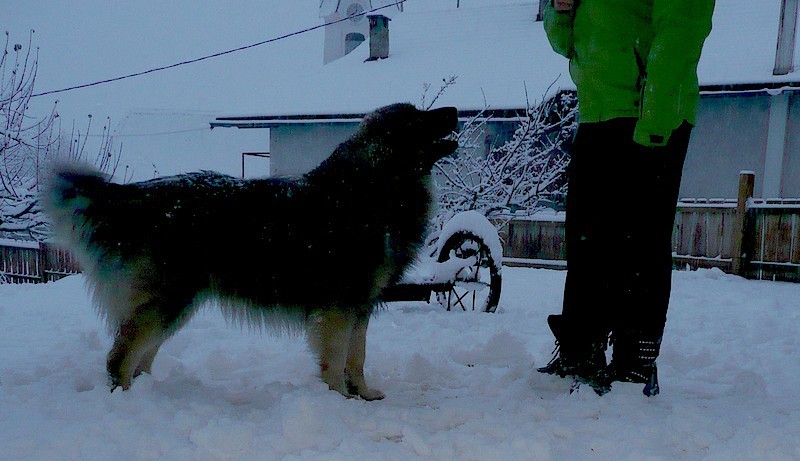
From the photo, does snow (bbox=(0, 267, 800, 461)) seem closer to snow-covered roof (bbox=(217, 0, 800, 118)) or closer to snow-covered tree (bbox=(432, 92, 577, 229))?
snow-covered tree (bbox=(432, 92, 577, 229))

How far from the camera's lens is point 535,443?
5.60 feet

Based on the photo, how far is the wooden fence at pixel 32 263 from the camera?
9148mm

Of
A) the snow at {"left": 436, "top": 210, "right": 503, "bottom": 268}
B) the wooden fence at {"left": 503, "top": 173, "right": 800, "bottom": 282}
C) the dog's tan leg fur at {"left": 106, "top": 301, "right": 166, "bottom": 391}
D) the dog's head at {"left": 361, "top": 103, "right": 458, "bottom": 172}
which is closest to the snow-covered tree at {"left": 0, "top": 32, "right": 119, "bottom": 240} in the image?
the snow at {"left": 436, "top": 210, "right": 503, "bottom": 268}

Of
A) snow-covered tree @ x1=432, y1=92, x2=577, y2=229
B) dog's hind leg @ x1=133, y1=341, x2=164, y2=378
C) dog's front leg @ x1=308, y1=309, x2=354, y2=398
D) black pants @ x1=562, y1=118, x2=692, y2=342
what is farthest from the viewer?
snow-covered tree @ x1=432, y1=92, x2=577, y2=229

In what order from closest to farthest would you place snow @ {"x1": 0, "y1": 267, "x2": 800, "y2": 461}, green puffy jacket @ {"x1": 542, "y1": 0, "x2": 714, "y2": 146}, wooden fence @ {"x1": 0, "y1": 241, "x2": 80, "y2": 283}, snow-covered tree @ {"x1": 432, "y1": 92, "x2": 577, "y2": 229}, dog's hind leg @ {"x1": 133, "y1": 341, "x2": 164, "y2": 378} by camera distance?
snow @ {"x1": 0, "y1": 267, "x2": 800, "y2": 461} → green puffy jacket @ {"x1": 542, "y1": 0, "x2": 714, "y2": 146} → dog's hind leg @ {"x1": 133, "y1": 341, "x2": 164, "y2": 378} → snow-covered tree @ {"x1": 432, "y1": 92, "x2": 577, "y2": 229} → wooden fence @ {"x1": 0, "y1": 241, "x2": 80, "y2": 283}

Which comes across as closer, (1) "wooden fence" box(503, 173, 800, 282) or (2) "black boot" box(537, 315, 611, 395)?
(2) "black boot" box(537, 315, 611, 395)

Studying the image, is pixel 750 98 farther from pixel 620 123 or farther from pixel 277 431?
pixel 277 431

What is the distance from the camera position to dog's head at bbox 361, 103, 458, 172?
254 cm

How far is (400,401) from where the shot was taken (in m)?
2.37

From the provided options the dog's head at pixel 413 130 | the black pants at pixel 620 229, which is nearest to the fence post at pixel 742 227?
the black pants at pixel 620 229

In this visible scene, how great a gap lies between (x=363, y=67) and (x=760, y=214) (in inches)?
372

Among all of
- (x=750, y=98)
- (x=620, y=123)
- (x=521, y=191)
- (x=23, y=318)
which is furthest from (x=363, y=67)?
(x=620, y=123)

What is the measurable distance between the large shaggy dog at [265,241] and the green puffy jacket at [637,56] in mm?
656

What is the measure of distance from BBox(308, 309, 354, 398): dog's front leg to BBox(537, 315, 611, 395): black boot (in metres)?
0.93
